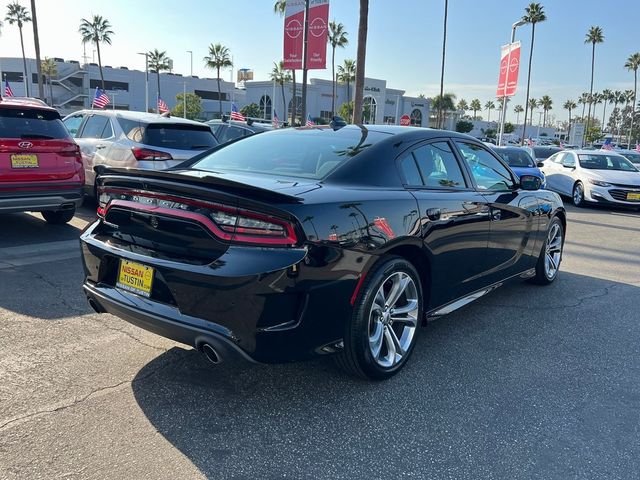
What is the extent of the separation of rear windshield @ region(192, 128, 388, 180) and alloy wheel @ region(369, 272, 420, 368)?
2.76 feet

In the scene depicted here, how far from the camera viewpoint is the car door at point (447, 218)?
145 inches

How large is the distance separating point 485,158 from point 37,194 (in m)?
5.28

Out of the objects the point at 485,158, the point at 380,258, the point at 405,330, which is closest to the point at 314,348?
the point at 380,258

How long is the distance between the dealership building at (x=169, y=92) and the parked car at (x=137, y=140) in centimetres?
6695

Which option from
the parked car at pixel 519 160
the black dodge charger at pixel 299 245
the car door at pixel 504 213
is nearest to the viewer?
the black dodge charger at pixel 299 245

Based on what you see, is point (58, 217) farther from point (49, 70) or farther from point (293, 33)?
point (49, 70)

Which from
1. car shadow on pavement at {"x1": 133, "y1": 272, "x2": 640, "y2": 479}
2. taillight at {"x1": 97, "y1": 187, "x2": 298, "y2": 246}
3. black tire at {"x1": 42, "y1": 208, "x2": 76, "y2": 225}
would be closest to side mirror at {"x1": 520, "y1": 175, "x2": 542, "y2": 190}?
car shadow on pavement at {"x1": 133, "y1": 272, "x2": 640, "y2": 479}

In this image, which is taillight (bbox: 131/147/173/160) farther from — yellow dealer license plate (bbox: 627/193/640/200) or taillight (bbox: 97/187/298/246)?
yellow dealer license plate (bbox: 627/193/640/200)

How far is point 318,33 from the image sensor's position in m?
17.0

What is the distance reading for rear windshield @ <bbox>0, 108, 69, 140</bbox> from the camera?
255 inches

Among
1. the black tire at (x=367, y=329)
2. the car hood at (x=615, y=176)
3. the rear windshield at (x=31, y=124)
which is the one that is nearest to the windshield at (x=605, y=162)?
the car hood at (x=615, y=176)

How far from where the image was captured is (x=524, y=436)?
9.34 feet

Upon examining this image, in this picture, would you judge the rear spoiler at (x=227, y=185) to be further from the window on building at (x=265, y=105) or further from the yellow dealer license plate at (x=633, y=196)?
the window on building at (x=265, y=105)

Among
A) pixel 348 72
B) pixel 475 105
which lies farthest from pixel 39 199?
pixel 475 105
